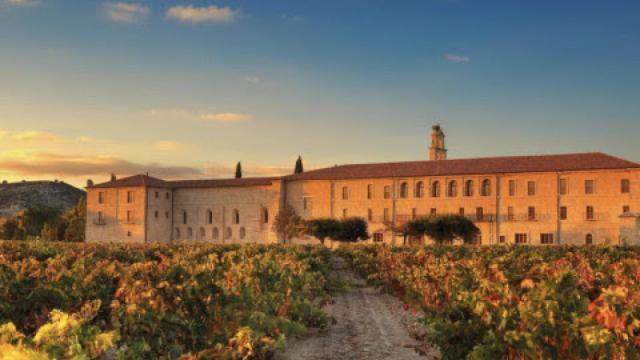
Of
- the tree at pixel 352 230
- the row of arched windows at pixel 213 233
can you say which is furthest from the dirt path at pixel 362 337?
the row of arched windows at pixel 213 233

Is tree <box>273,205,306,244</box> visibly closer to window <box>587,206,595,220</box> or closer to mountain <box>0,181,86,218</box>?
window <box>587,206,595,220</box>

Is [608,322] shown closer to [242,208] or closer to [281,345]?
[281,345]

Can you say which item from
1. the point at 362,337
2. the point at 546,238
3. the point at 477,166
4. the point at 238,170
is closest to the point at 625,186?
the point at 546,238

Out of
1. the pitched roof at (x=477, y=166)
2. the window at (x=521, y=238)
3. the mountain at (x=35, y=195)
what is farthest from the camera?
the mountain at (x=35, y=195)

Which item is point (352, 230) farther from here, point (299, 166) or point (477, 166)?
point (299, 166)

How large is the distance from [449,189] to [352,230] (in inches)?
346

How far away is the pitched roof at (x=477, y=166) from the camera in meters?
57.6

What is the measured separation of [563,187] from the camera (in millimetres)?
57625

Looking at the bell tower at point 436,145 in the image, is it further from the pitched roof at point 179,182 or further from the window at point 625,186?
the window at point 625,186

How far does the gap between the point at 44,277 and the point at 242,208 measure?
5697 cm

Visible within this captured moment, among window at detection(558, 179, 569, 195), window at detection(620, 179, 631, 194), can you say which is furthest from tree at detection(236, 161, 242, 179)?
window at detection(620, 179, 631, 194)

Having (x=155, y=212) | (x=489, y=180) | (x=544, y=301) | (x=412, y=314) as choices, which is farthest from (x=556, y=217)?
(x=544, y=301)

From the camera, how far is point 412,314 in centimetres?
1683

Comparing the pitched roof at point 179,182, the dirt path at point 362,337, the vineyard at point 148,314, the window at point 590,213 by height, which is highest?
the pitched roof at point 179,182
